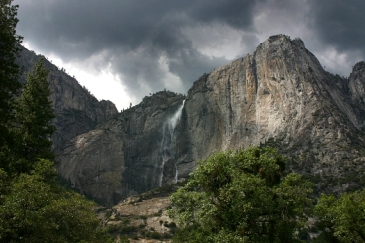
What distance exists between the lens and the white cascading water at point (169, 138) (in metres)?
145

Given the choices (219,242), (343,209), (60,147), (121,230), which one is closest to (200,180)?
(219,242)

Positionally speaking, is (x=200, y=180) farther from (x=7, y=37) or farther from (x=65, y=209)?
(x=7, y=37)

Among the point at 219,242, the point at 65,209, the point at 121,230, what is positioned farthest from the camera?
the point at 121,230

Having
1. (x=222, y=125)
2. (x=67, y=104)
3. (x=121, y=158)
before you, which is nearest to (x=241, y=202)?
(x=222, y=125)

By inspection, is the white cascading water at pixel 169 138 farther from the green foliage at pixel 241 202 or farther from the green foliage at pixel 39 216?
the green foliage at pixel 39 216

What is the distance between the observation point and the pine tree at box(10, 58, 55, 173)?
96.8 ft

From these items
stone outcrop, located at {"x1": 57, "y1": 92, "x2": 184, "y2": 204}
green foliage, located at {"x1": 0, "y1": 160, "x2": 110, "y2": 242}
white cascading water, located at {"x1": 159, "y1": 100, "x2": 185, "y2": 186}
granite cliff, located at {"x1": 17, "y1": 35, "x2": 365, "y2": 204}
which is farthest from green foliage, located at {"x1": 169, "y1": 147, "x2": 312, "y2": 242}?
white cascading water, located at {"x1": 159, "y1": 100, "x2": 185, "y2": 186}

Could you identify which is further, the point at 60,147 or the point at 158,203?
the point at 60,147

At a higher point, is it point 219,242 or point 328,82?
point 328,82

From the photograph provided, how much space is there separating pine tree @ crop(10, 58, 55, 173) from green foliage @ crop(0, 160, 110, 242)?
5.05 m

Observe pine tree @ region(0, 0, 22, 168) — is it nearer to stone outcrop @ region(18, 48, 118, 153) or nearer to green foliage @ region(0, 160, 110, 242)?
green foliage @ region(0, 160, 110, 242)

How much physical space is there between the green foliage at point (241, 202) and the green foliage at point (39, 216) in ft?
21.6

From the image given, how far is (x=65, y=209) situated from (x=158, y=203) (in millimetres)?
83520

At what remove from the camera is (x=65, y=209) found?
2197cm
